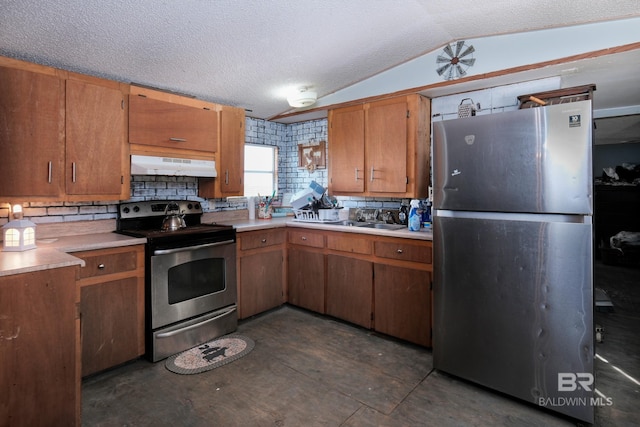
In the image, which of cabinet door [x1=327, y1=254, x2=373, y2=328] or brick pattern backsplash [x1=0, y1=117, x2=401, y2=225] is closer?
brick pattern backsplash [x1=0, y1=117, x2=401, y2=225]

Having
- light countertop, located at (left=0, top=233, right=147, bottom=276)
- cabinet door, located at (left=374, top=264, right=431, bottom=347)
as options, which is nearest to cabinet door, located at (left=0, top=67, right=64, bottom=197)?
light countertop, located at (left=0, top=233, right=147, bottom=276)

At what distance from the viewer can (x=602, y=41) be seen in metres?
2.29

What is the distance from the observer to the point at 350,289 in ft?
10.4

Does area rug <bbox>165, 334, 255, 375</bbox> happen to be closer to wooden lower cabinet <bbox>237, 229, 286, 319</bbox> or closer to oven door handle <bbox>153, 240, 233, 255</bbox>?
wooden lower cabinet <bbox>237, 229, 286, 319</bbox>

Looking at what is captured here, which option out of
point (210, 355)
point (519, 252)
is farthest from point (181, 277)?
point (519, 252)

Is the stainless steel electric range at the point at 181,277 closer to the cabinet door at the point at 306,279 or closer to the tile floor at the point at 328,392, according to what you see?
the tile floor at the point at 328,392

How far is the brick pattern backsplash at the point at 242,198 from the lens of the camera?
2.63 meters

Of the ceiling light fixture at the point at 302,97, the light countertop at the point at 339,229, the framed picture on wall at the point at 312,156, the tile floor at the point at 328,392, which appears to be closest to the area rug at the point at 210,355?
the tile floor at the point at 328,392

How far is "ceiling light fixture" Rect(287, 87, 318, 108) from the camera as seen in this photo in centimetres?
341

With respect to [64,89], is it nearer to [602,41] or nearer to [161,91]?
[161,91]

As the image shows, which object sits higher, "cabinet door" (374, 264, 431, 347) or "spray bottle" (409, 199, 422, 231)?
"spray bottle" (409, 199, 422, 231)

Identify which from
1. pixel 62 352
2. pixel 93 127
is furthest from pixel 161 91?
pixel 62 352

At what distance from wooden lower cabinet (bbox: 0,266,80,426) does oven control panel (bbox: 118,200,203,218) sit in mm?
1199

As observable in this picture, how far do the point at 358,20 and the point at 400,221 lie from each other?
1856 mm
